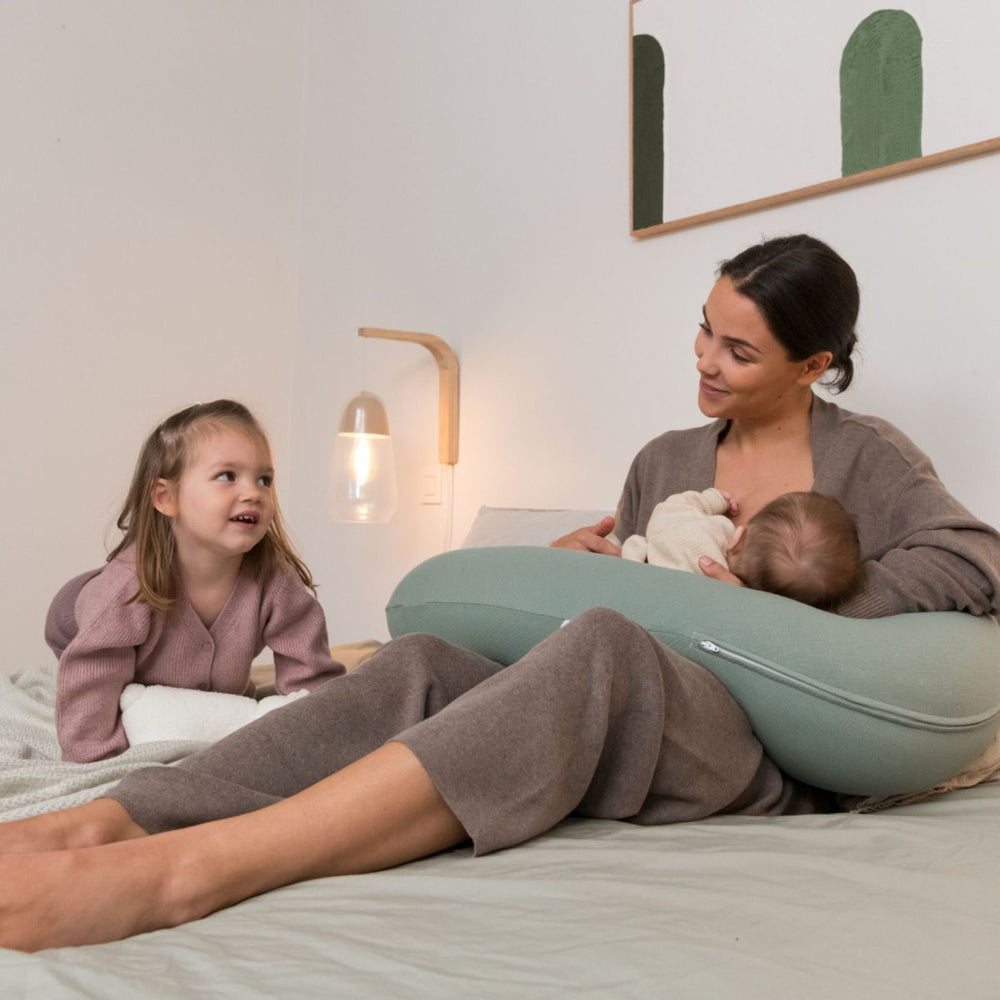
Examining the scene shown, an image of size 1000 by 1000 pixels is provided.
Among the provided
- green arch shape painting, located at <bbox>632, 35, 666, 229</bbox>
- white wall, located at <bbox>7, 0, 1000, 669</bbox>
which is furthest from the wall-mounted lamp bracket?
green arch shape painting, located at <bbox>632, 35, 666, 229</bbox>

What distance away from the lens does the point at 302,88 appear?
154 inches

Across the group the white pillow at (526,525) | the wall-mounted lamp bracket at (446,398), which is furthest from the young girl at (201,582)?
the wall-mounted lamp bracket at (446,398)

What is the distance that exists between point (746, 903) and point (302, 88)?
355cm

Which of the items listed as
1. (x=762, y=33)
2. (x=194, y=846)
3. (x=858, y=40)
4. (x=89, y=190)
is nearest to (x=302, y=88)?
(x=89, y=190)

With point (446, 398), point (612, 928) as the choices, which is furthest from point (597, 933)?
point (446, 398)

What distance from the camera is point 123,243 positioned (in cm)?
349

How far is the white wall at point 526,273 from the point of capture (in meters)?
2.08

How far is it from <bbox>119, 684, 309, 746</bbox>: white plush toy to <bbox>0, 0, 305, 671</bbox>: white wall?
6.02ft

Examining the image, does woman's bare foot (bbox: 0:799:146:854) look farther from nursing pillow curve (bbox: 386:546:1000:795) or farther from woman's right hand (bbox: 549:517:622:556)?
woman's right hand (bbox: 549:517:622:556)

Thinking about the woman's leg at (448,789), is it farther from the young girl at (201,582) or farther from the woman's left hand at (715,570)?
the young girl at (201,582)

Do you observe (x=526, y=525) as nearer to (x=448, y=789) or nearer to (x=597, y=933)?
(x=448, y=789)

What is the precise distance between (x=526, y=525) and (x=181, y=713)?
0.99 m

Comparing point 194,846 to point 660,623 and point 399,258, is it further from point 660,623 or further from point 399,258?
point 399,258

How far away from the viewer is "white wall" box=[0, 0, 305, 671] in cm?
329
